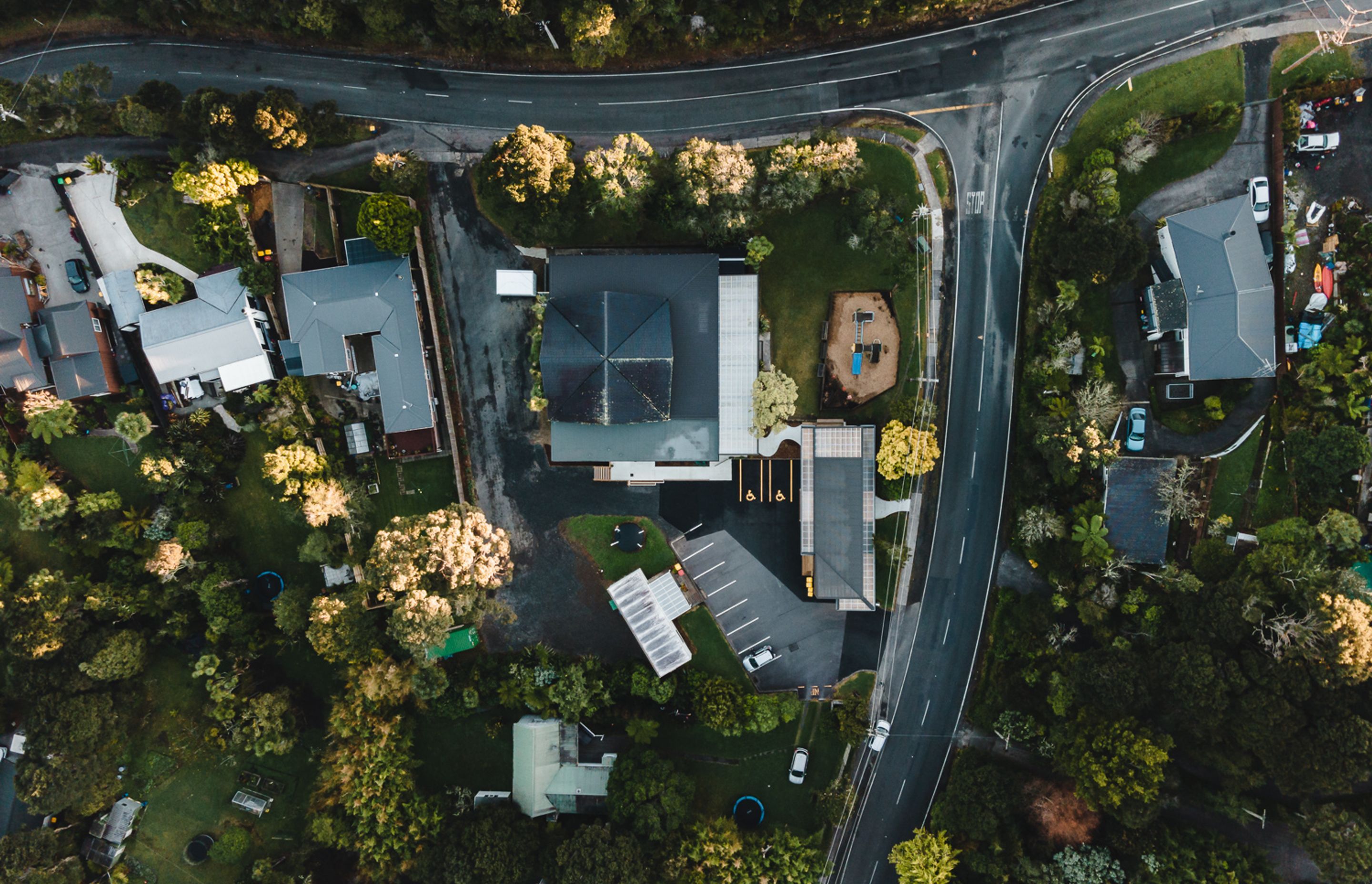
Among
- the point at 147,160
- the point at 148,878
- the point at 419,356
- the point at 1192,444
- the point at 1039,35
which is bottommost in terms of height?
the point at 148,878

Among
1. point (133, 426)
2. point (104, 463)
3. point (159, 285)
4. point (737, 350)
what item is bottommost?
point (104, 463)

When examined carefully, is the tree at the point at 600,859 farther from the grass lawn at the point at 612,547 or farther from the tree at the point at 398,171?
the tree at the point at 398,171

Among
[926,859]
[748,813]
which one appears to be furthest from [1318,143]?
[748,813]

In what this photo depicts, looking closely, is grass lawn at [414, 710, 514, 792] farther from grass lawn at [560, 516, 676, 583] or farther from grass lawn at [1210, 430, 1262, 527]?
grass lawn at [1210, 430, 1262, 527]

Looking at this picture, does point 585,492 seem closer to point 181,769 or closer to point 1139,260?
point 181,769

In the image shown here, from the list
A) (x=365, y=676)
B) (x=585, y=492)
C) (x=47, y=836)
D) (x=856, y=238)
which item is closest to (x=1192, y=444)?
(x=856, y=238)

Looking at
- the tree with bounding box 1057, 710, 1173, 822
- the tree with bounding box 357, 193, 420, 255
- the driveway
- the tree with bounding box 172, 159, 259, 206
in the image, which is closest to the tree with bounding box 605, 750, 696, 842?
the tree with bounding box 1057, 710, 1173, 822

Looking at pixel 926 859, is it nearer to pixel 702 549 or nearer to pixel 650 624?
pixel 650 624
